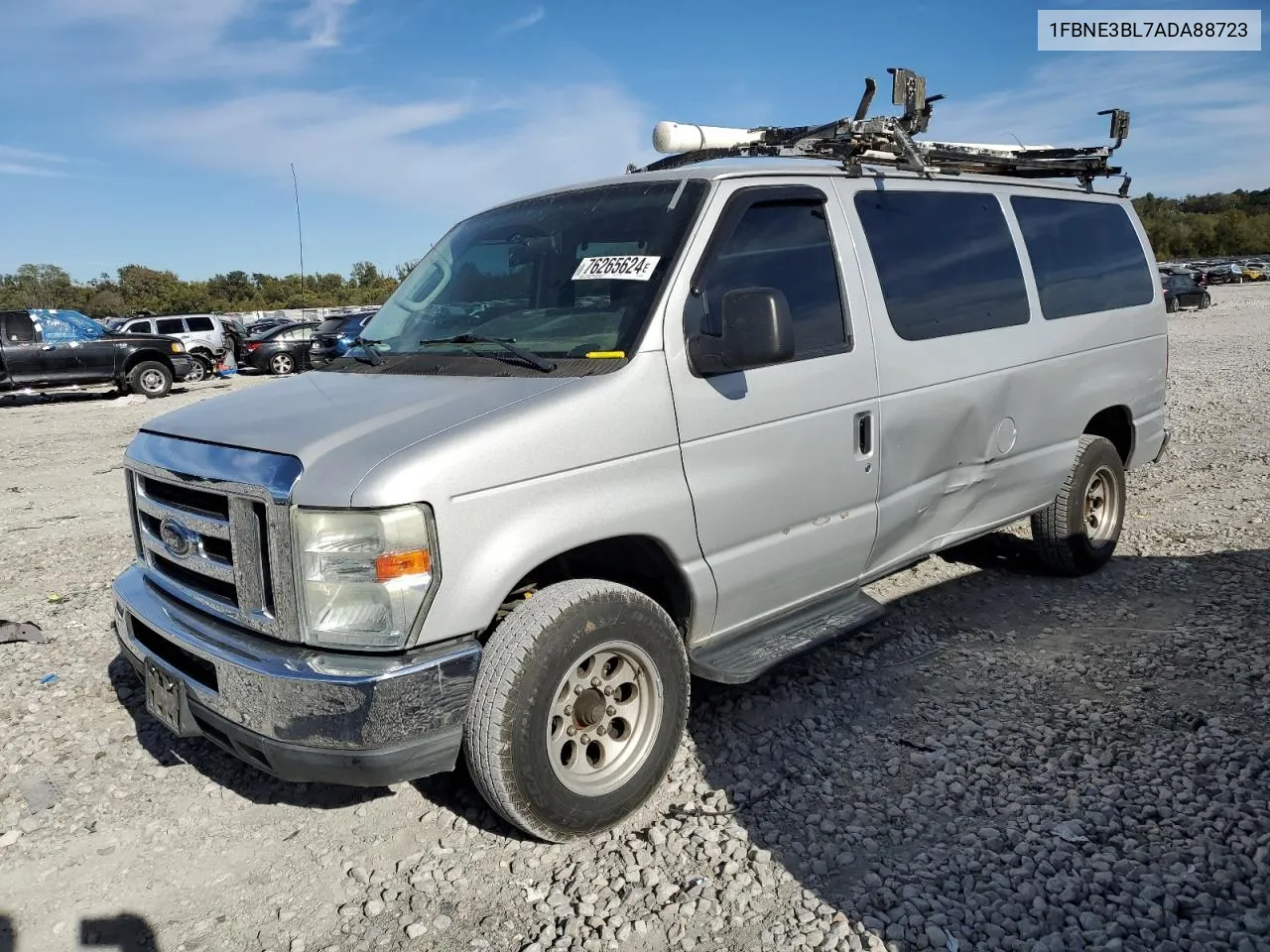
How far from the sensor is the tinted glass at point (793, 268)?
3338 mm

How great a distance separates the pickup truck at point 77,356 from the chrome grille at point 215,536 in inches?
675

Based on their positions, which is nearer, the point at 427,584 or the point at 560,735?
the point at 427,584

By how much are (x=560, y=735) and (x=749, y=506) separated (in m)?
1.06

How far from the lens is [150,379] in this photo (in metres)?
18.8

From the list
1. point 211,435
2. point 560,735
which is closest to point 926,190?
point 560,735

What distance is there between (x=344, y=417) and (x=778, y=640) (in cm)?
183

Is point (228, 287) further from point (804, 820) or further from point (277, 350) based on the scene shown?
point (804, 820)

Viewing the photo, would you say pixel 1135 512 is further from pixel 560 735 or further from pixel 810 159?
pixel 560 735

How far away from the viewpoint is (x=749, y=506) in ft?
10.9

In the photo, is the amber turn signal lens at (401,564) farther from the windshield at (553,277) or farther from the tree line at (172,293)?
the tree line at (172,293)

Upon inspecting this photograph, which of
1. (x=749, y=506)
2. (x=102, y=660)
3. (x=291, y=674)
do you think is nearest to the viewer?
(x=291, y=674)

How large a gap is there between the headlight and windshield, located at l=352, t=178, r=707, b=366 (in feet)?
3.09

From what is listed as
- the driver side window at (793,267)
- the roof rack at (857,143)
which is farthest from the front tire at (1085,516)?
the driver side window at (793,267)

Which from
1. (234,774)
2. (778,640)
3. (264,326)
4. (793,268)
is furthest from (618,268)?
(264,326)
